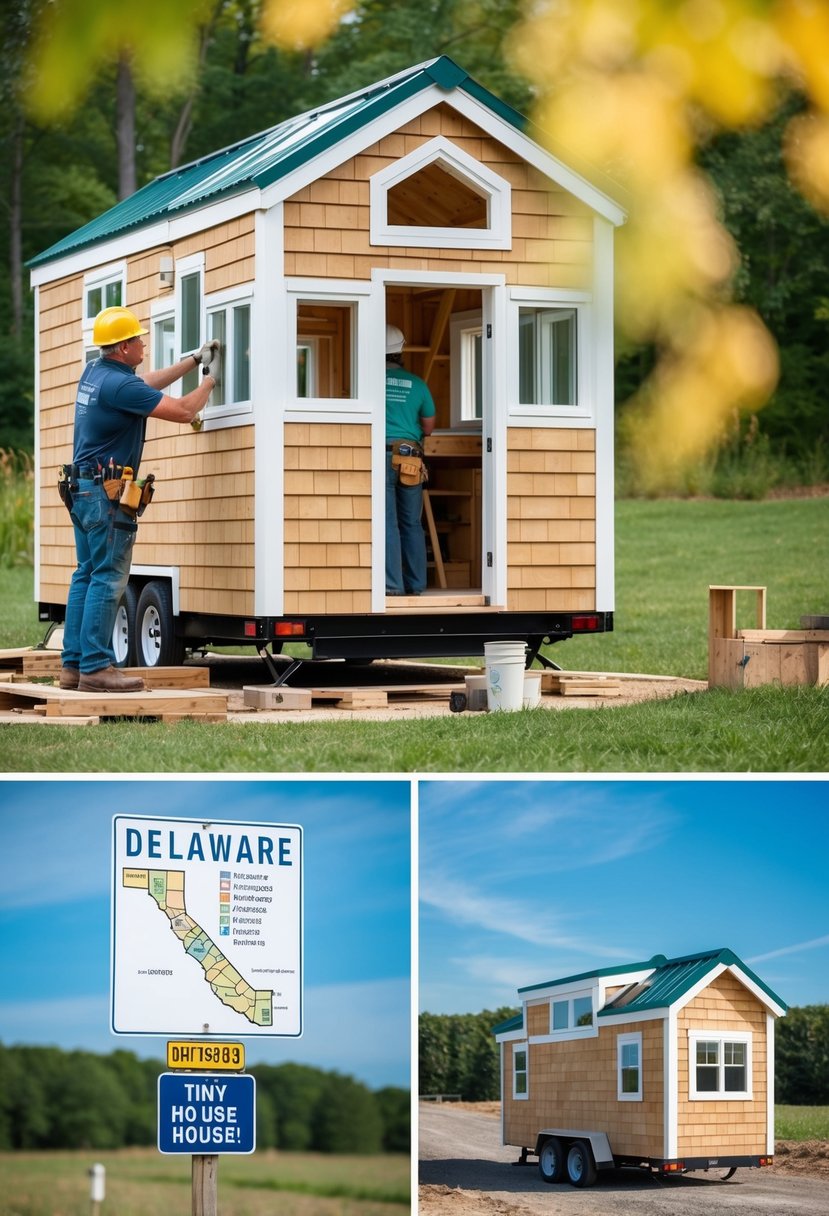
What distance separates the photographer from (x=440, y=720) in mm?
8906

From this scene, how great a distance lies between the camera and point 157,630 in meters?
11.9

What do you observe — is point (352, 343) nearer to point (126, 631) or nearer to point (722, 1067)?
point (126, 631)

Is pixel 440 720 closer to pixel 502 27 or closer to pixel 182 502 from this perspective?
pixel 182 502

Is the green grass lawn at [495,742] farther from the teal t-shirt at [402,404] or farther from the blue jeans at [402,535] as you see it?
the teal t-shirt at [402,404]

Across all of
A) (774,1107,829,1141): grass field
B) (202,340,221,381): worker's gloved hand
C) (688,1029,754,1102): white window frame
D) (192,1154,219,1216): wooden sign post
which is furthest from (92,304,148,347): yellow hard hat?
(774,1107,829,1141): grass field

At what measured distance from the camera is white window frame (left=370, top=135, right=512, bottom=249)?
10.5m

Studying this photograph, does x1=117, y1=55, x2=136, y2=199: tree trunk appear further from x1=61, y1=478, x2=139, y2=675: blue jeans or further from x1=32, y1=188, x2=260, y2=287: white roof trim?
x1=61, y1=478, x2=139, y2=675: blue jeans

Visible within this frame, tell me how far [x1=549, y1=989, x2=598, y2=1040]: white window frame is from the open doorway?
6.94 metres

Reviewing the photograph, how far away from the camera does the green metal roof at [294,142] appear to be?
1026cm

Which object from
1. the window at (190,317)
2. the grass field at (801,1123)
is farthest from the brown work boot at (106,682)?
the grass field at (801,1123)

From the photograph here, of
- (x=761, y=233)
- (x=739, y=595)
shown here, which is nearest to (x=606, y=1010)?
(x=761, y=233)

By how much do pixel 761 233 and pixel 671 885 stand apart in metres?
2.12

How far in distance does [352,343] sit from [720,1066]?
606 cm

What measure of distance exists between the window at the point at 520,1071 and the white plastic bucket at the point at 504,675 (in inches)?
158
